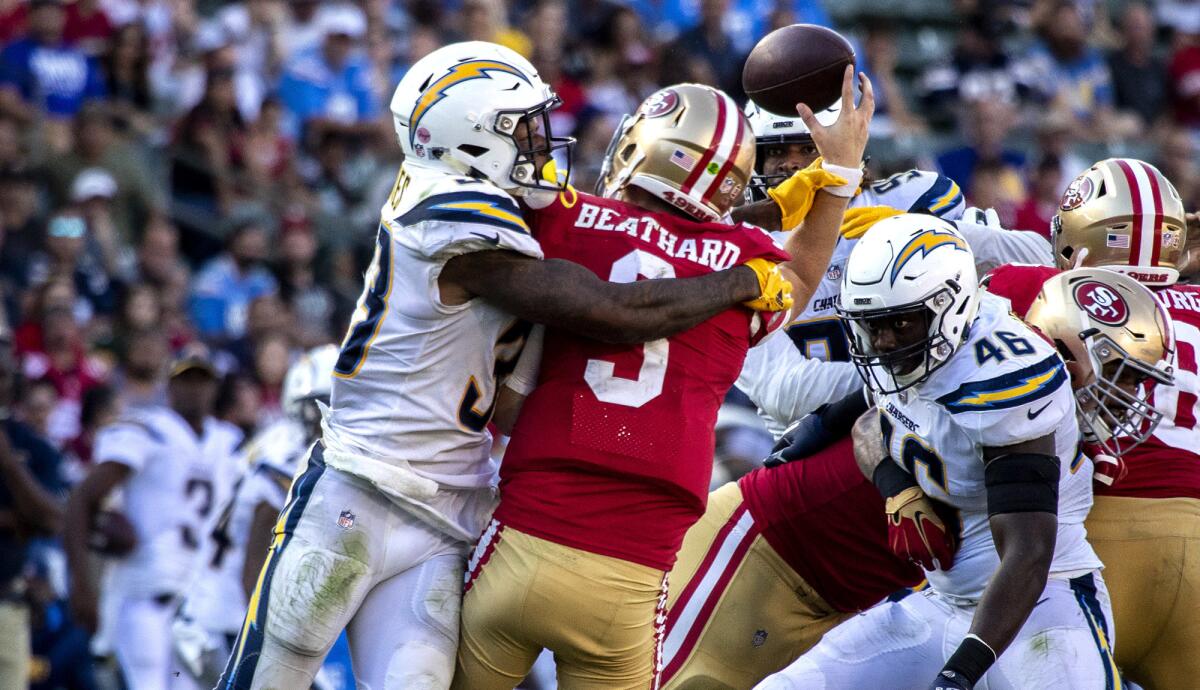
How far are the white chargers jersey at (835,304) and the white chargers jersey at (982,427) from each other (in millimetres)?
639

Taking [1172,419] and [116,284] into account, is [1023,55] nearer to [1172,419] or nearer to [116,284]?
[116,284]

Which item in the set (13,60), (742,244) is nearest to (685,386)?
(742,244)

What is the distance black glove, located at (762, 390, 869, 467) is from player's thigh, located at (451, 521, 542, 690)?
1.42 meters

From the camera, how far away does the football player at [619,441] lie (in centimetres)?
427

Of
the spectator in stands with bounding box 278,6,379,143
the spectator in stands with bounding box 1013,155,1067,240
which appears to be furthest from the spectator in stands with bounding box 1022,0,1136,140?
the spectator in stands with bounding box 278,6,379,143

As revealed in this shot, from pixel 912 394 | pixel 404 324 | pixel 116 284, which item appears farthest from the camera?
pixel 116 284

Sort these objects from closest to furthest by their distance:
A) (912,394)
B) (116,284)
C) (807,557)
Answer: (912,394) < (807,557) < (116,284)

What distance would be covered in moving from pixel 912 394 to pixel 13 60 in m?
8.19

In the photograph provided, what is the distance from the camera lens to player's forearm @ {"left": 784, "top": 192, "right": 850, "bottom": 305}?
4680mm

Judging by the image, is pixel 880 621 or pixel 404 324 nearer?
pixel 404 324

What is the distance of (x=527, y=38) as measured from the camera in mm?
12852

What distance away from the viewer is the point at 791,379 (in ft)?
17.9

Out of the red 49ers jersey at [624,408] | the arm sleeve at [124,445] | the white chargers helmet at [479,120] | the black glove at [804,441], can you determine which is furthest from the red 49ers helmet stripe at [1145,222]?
the arm sleeve at [124,445]

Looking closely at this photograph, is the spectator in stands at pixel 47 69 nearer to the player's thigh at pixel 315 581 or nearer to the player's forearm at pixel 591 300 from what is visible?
the player's thigh at pixel 315 581
